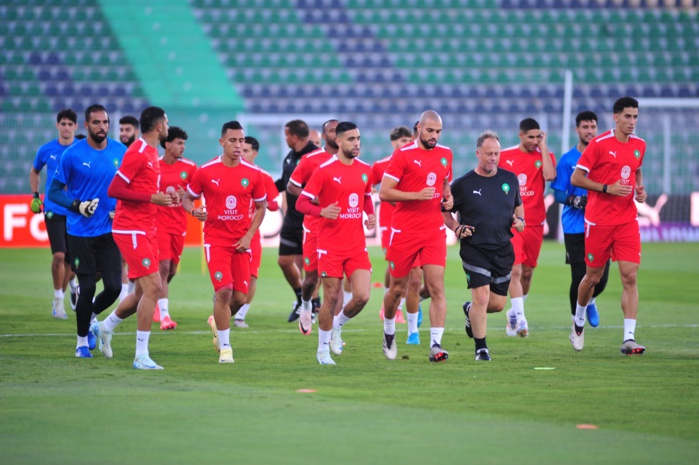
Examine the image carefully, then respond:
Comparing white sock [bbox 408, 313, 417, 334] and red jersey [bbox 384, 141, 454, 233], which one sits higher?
red jersey [bbox 384, 141, 454, 233]

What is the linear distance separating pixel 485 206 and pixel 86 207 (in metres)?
3.62

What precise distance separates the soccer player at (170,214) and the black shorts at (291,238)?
4.94 feet

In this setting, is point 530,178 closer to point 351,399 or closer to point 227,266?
point 227,266

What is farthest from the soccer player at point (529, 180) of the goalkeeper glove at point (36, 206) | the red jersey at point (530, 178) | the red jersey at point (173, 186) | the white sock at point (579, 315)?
the goalkeeper glove at point (36, 206)

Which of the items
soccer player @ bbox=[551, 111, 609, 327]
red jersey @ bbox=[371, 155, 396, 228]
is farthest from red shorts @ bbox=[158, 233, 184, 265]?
soccer player @ bbox=[551, 111, 609, 327]

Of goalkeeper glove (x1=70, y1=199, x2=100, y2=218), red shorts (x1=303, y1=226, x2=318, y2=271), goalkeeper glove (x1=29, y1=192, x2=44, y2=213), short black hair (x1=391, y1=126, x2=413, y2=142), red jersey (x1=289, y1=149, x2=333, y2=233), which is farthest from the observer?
goalkeeper glove (x1=29, y1=192, x2=44, y2=213)

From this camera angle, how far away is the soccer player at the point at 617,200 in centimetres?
1095

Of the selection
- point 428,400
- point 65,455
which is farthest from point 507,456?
point 65,455

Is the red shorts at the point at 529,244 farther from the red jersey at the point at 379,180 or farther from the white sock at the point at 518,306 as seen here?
the red jersey at the point at 379,180

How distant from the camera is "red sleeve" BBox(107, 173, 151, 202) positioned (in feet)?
32.2

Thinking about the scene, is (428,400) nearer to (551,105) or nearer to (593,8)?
(551,105)

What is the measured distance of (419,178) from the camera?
34.3ft

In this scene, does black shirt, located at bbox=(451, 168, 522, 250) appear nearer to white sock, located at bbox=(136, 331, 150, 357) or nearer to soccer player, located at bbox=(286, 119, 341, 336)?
soccer player, located at bbox=(286, 119, 341, 336)

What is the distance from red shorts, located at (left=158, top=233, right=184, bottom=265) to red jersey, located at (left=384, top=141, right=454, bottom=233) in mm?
3690
